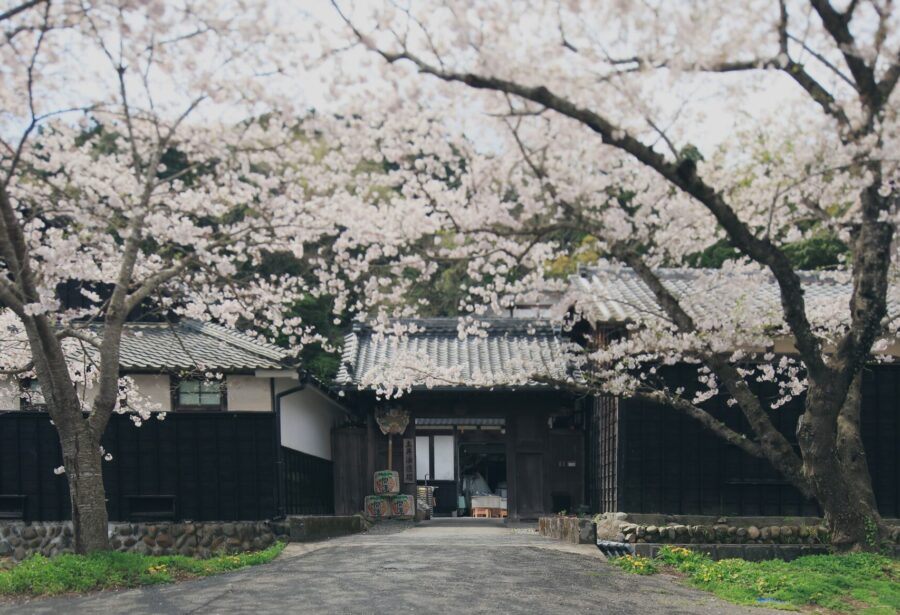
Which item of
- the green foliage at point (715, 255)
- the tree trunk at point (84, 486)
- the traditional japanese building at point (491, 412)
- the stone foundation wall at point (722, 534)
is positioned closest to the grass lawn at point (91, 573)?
the tree trunk at point (84, 486)

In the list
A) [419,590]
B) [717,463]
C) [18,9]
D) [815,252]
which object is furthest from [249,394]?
[815,252]

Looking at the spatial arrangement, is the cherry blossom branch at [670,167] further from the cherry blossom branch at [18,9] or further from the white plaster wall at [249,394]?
the white plaster wall at [249,394]

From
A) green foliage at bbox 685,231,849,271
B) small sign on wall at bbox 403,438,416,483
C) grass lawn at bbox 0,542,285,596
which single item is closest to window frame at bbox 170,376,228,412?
small sign on wall at bbox 403,438,416,483

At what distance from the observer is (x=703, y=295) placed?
12.8m

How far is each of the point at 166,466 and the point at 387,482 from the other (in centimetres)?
550

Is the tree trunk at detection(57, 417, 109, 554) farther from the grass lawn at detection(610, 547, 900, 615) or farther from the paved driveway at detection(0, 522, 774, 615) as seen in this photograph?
the grass lawn at detection(610, 547, 900, 615)

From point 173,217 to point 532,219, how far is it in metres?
4.47

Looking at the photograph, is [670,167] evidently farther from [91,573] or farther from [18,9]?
[91,573]

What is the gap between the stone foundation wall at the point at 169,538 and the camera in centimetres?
1773

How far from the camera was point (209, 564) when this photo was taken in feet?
41.8

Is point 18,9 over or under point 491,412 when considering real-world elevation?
over

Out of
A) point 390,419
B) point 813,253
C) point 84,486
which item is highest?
point 813,253

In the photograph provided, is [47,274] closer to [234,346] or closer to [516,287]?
[516,287]

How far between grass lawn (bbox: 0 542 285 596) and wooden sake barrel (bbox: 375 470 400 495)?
10059mm
